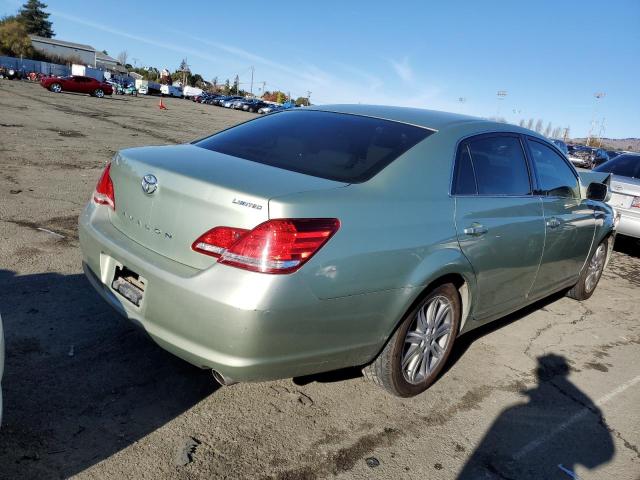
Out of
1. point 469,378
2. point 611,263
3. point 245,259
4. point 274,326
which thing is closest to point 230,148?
point 245,259

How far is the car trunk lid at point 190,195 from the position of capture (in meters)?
2.41

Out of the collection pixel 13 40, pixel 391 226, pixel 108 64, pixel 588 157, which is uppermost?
pixel 13 40

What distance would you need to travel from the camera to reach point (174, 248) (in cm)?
256

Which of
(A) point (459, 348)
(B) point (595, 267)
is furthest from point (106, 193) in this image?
(B) point (595, 267)

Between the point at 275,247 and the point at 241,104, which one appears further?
the point at 241,104

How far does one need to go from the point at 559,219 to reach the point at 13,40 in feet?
305

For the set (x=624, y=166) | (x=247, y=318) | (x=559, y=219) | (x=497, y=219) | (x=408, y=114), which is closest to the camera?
(x=247, y=318)

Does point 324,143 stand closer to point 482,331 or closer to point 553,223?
point 553,223

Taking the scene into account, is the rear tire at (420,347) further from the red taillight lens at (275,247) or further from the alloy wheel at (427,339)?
the red taillight lens at (275,247)

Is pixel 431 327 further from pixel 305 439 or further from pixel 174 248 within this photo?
pixel 174 248

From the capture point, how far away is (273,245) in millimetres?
2312

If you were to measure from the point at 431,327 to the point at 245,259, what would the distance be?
56.1 inches

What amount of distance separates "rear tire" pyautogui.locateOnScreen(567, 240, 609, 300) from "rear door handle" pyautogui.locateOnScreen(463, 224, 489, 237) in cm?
255

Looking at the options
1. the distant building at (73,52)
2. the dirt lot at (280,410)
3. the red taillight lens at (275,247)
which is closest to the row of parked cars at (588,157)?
the dirt lot at (280,410)
